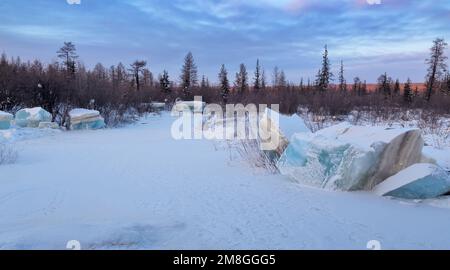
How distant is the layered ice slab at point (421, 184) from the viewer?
17.1ft

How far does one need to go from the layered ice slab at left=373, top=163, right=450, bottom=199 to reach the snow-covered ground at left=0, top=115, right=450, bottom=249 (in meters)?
0.23

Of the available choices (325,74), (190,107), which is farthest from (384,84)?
(190,107)

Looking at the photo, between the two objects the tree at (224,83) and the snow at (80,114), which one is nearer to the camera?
the snow at (80,114)

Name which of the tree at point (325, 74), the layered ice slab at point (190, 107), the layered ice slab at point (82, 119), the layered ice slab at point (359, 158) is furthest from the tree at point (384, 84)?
the layered ice slab at point (359, 158)

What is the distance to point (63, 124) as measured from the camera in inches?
729

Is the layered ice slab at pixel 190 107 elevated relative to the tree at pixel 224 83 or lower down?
lower down

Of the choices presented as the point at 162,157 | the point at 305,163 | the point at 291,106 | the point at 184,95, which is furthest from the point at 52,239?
the point at 184,95

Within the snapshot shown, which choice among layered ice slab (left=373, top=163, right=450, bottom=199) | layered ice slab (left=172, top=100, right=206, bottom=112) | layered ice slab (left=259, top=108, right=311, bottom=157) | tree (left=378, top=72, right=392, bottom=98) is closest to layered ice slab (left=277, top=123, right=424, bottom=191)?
layered ice slab (left=373, top=163, right=450, bottom=199)

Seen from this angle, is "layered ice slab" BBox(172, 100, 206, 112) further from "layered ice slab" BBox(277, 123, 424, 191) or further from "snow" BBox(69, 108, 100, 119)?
"layered ice slab" BBox(277, 123, 424, 191)

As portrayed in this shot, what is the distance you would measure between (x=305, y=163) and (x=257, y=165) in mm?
1691

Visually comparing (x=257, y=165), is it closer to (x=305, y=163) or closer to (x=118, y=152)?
(x=305, y=163)

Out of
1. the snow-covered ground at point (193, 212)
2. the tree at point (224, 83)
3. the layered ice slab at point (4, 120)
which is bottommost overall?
the snow-covered ground at point (193, 212)

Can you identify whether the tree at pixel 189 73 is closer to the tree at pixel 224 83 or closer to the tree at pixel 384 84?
the tree at pixel 224 83

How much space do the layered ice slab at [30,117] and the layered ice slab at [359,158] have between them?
44.8 ft
